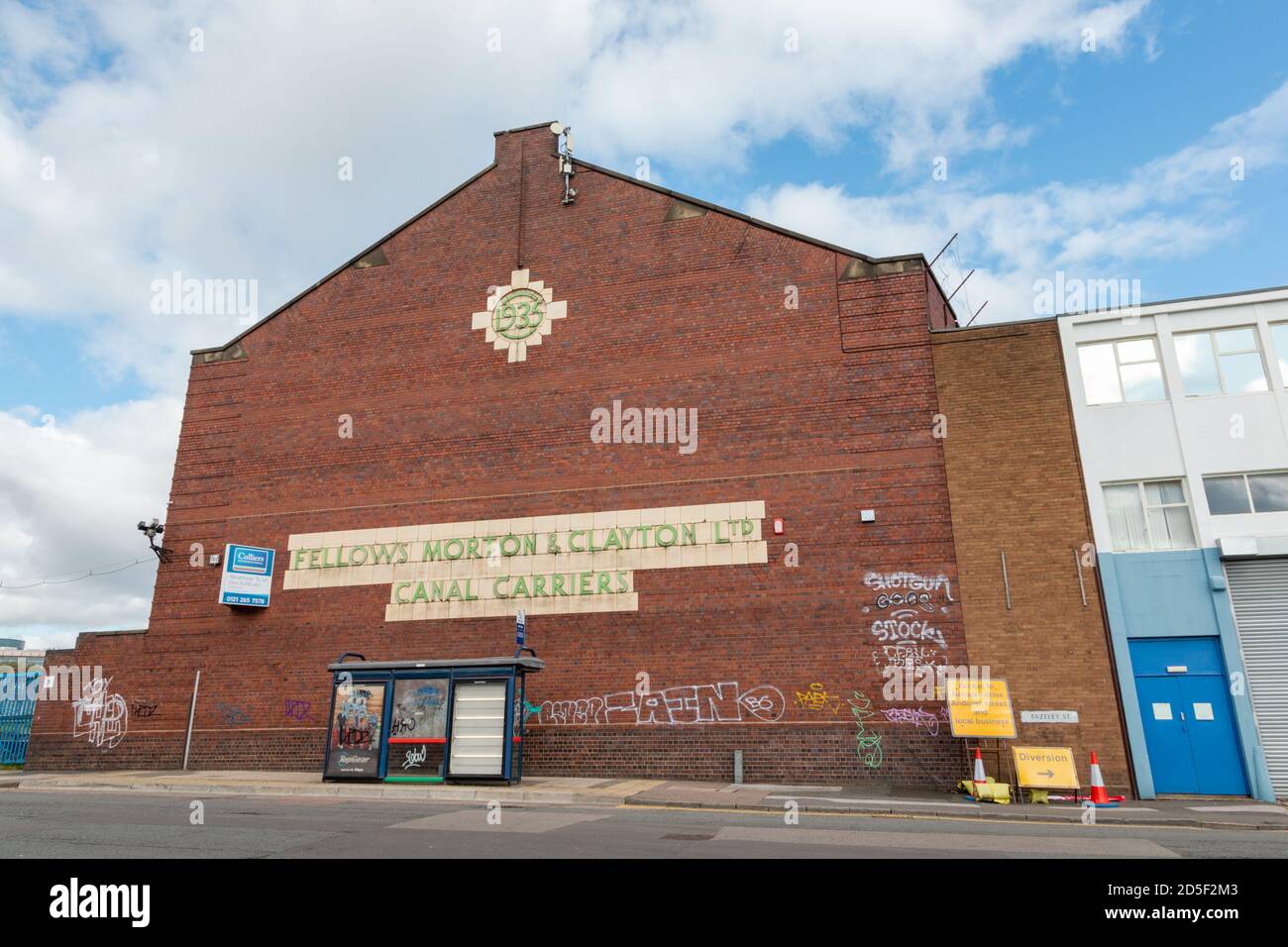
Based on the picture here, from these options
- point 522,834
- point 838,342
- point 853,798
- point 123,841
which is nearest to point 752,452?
point 838,342

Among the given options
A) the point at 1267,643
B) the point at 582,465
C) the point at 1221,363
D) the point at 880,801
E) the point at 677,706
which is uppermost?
the point at 1221,363

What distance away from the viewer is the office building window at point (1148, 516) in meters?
17.1

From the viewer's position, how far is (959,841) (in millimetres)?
9680

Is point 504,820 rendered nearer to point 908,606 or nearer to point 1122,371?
point 908,606

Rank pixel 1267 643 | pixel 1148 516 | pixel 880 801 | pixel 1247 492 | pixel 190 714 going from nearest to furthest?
1. pixel 880 801
2. pixel 1267 643
3. pixel 1247 492
4. pixel 1148 516
5. pixel 190 714

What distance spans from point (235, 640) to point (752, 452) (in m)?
14.6

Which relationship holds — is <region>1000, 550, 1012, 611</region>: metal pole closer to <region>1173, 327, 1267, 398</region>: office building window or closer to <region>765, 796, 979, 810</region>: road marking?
<region>765, 796, 979, 810</region>: road marking

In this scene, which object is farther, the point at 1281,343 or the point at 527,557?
the point at 527,557

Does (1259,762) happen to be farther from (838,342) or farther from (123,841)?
(123,841)

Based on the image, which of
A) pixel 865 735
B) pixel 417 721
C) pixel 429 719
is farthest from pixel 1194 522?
pixel 417 721

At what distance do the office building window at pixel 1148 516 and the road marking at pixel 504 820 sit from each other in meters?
12.6

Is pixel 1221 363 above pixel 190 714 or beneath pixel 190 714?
above

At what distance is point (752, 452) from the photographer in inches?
763

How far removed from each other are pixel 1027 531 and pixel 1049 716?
384cm
